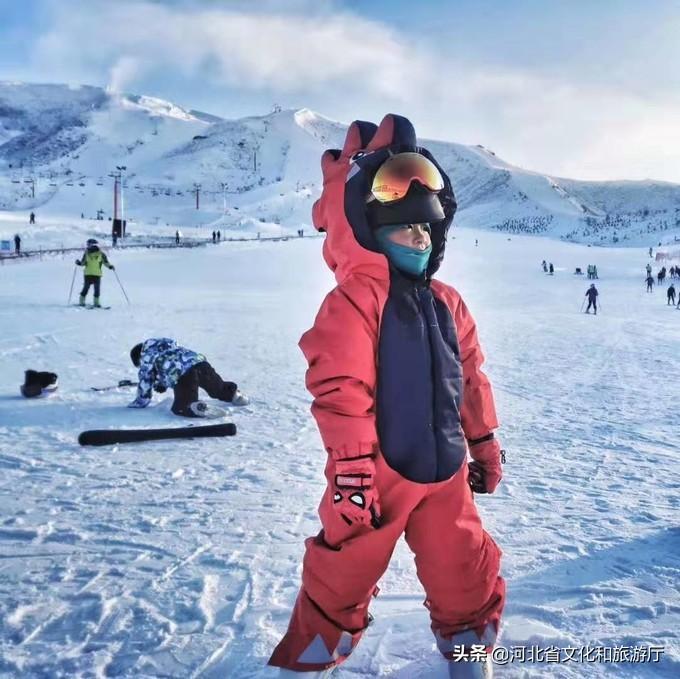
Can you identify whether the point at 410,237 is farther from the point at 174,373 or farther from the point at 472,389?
the point at 174,373

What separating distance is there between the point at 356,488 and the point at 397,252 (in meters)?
0.82

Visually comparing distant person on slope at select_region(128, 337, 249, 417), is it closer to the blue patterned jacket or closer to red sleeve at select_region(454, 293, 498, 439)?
the blue patterned jacket

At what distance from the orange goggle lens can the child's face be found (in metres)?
0.11

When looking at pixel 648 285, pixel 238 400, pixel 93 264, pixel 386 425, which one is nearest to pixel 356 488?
pixel 386 425

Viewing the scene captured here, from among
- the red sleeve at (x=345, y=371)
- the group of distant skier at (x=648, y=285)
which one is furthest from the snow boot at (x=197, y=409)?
the group of distant skier at (x=648, y=285)

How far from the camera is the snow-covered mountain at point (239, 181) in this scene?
103m

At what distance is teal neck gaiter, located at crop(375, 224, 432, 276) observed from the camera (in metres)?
2.17

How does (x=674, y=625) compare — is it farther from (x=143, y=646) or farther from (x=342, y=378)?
(x=143, y=646)

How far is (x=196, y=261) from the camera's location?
31797 millimetres

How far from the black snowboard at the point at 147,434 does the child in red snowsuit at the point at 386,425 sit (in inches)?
129

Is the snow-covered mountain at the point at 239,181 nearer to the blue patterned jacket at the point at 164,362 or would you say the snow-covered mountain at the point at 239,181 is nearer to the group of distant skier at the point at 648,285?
the group of distant skier at the point at 648,285

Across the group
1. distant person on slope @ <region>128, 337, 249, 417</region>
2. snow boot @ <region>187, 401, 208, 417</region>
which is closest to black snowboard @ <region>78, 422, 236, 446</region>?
snow boot @ <region>187, 401, 208, 417</region>

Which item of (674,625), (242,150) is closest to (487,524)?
(674,625)

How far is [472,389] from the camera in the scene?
2.40 meters
